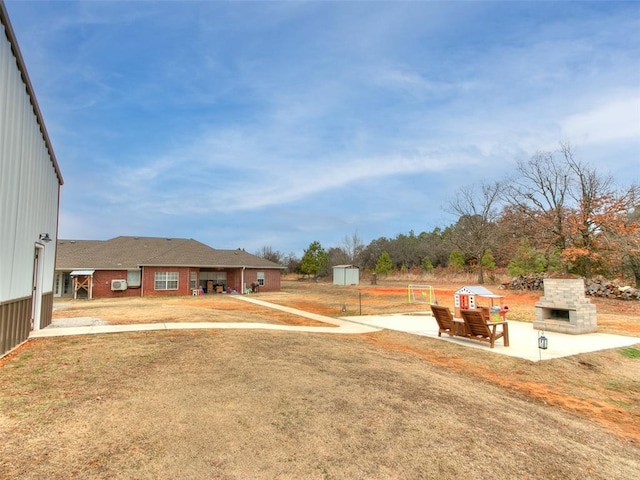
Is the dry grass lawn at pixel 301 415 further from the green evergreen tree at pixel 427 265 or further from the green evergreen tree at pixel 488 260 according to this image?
the green evergreen tree at pixel 427 265

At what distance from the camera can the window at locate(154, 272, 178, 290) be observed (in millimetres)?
28312

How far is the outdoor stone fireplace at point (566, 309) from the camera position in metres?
11.5

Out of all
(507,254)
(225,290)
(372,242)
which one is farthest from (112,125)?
(372,242)

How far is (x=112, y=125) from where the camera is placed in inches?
706

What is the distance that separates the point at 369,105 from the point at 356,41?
5763mm

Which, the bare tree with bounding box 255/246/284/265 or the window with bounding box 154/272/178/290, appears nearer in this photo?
the window with bounding box 154/272/178/290

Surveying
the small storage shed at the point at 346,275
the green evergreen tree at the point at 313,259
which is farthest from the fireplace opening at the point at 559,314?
the green evergreen tree at the point at 313,259

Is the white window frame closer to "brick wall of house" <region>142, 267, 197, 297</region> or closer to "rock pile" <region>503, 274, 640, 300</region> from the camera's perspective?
"brick wall of house" <region>142, 267, 197, 297</region>

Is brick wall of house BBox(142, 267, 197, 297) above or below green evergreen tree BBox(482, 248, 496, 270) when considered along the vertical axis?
below

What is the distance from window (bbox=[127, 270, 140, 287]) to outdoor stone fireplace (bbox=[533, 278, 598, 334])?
26.9 meters

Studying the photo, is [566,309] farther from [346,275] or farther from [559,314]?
[346,275]

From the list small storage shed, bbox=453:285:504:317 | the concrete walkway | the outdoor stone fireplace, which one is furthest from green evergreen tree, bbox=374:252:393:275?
the outdoor stone fireplace

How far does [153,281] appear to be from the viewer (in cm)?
2812

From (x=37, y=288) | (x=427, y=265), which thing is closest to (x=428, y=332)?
(x=37, y=288)
